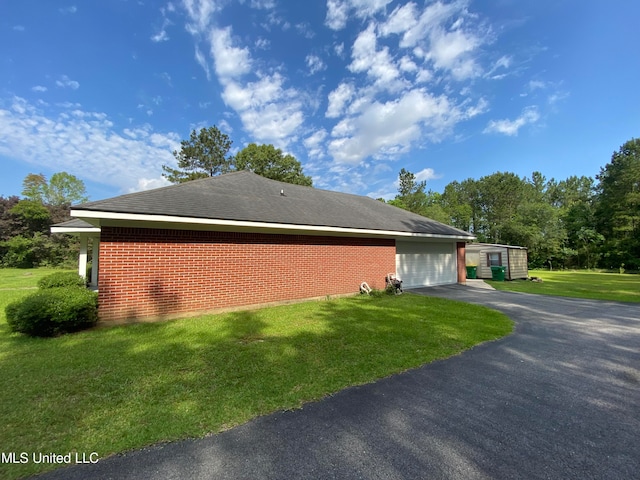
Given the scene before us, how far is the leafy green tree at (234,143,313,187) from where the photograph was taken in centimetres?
2977

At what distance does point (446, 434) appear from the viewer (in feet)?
8.36

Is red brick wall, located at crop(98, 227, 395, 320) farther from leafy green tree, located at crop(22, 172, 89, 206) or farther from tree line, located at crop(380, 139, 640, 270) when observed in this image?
leafy green tree, located at crop(22, 172, 89, 206)

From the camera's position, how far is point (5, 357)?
4.45m

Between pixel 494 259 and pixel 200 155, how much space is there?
29.1 m

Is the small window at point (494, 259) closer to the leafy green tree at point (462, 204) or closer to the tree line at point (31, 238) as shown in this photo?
the leafy green tree at point (462, 204)

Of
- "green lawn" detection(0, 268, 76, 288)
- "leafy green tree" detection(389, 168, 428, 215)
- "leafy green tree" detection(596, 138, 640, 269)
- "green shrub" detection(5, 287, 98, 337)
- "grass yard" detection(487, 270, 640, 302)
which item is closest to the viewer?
"green shrub" detection(5, 287, 98, 337)

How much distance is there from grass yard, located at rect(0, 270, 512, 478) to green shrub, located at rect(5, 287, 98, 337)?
0.25 meters

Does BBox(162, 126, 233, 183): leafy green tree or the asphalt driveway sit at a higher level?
BBox(162, 126, 233, 183): leafy green tree

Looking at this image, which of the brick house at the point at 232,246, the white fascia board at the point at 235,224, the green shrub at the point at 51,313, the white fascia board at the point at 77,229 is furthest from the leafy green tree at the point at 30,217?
the white fascia board at the point at 235,224

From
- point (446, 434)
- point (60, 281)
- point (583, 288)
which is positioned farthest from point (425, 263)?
point (60, 281)

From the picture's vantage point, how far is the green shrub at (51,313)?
17.3 ft

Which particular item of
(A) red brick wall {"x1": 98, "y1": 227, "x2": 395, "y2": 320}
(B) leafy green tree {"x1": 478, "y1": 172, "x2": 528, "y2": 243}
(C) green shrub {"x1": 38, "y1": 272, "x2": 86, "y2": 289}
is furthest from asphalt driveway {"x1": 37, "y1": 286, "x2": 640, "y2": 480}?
(B) leafy green tree {"x1": 478, "y1": 172, "x2": 528, "y2": 243}

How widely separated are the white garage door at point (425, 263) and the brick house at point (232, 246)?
3.2 inches

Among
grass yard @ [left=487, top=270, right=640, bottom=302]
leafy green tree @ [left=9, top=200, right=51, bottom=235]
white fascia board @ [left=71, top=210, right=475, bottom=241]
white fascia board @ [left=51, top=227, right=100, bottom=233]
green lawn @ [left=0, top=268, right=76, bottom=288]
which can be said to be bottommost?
Result: grass yard @ [left=487, top=270, right=640, bottom=302]
